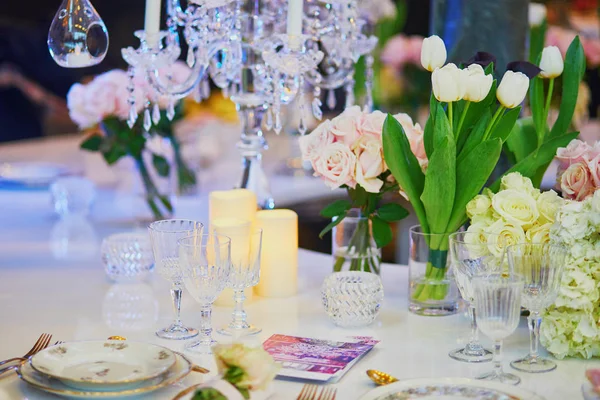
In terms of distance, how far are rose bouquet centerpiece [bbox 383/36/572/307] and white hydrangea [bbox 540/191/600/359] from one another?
0.21 metres

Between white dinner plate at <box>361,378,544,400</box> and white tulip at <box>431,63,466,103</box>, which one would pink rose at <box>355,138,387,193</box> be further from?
white dinner plate at <box>361,378,544,400</box>

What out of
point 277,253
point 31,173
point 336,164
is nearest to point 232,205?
point 277,253

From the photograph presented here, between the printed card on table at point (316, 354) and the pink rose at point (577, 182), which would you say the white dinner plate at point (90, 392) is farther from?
the pink rose at point (577, 182)

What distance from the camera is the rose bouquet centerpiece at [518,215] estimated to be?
153 cm

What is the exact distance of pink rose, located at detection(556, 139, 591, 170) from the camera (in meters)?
1.63

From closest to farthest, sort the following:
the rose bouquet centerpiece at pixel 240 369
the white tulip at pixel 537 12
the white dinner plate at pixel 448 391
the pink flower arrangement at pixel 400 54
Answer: the rose bouquet centerpiece at pixel 240 369
the white dinner plate at pixel 448 391
the white tulip at pixel 537 12
the pink flower arrangement at pixel 400 54

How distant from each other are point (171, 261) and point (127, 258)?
39 cm

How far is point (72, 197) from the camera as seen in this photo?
8.41 ft

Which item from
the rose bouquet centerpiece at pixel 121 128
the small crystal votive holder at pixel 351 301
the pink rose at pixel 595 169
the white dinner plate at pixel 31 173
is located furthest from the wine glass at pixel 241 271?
the white dinner plate at pixel 31 173

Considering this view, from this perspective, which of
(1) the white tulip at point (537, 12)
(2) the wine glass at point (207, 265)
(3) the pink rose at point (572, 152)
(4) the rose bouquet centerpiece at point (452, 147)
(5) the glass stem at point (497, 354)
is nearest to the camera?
(5) the glass stem at point (497, 354)

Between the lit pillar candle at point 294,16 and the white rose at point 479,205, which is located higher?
the lit pillar candle at point 294,16

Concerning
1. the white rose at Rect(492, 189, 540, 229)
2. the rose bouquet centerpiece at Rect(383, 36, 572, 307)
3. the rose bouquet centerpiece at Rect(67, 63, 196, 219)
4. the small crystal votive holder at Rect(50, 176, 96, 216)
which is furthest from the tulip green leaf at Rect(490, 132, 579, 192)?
the small crystal votive holder at Rect(50, 176, 96, 216)

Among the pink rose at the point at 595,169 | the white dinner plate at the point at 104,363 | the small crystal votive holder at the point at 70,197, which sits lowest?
the white dinner plate at the point at 104,363

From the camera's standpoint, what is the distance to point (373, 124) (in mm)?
1706
